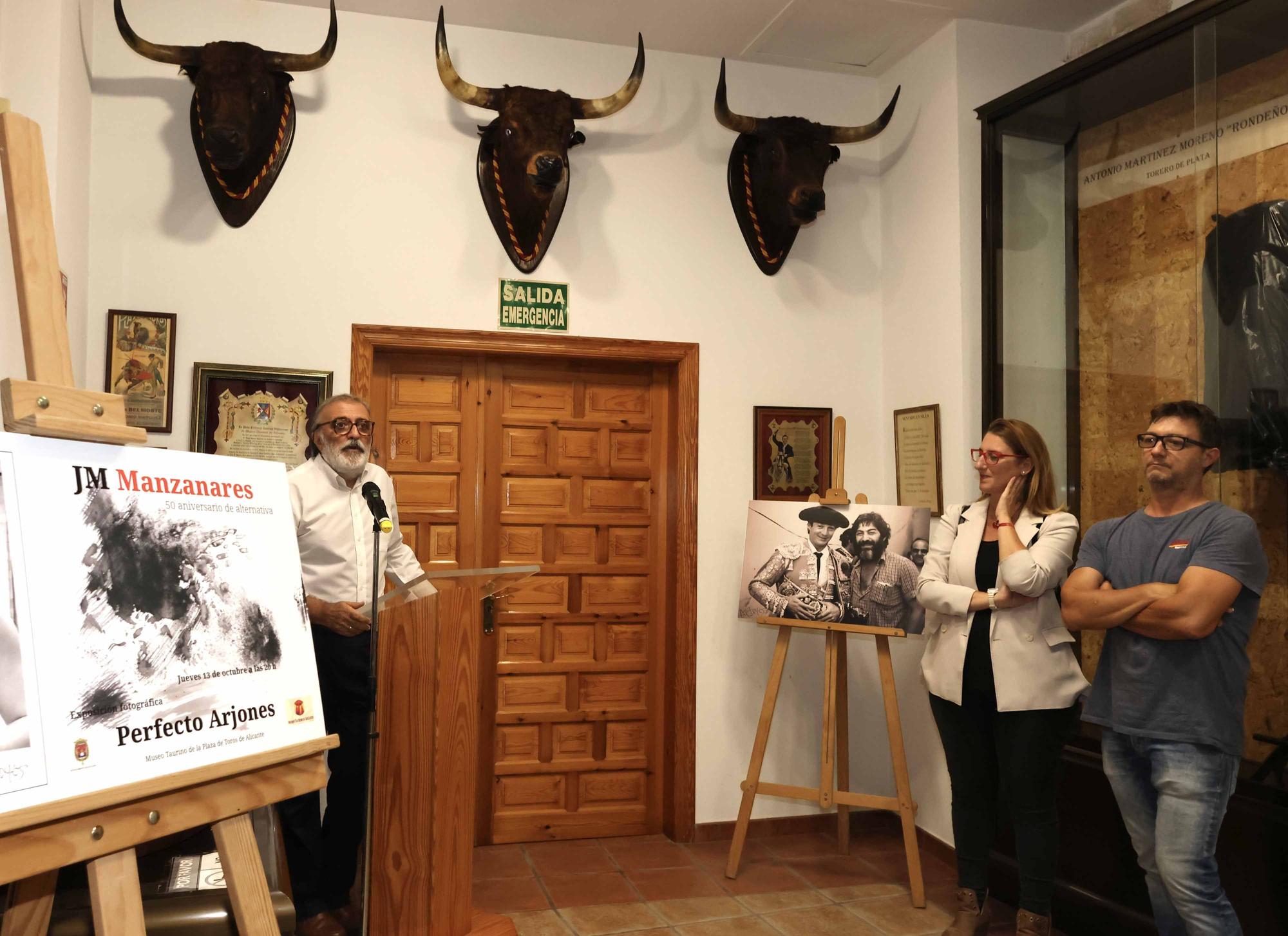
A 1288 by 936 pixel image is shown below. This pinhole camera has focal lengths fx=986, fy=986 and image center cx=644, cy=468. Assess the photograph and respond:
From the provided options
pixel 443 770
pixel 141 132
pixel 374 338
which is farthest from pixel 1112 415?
pixel 141 132

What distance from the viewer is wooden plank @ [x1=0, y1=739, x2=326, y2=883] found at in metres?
1.37

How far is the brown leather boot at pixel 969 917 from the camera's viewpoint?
117 inches

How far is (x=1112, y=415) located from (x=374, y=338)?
2.67m

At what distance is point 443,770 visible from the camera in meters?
2.47

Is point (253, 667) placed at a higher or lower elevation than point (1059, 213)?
lower

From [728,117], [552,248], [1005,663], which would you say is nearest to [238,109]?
[552,248]

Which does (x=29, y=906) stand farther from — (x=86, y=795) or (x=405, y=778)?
(x=405, y=778)

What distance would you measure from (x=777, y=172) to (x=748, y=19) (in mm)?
595

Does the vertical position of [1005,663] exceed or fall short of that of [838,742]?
it exceeds it

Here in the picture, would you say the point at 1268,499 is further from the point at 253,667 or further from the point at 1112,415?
the point at 253,667

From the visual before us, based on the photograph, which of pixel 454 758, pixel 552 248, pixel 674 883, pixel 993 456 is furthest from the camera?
pixel 552 248

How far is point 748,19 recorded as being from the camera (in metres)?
3.87

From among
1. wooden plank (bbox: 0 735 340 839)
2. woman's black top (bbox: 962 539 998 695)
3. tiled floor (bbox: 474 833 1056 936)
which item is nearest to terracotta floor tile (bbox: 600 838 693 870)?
tiled floor (bbox: 474 833 1056 936)

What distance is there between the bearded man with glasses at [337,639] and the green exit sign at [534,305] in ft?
3.48
